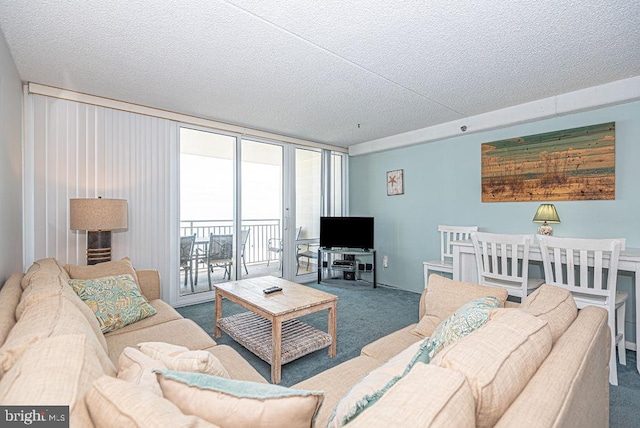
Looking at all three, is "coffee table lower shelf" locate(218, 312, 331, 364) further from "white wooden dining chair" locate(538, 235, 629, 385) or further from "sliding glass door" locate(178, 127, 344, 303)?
"white wooden dining chair" locate(538, 235, 629, 385)

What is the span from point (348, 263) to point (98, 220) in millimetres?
3361

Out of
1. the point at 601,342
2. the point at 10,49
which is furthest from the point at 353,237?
the point at 10,49

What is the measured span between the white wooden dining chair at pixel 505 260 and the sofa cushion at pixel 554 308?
3.79ft

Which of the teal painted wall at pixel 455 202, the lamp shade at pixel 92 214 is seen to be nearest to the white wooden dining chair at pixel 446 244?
the teal painted wall at pixel 455 202

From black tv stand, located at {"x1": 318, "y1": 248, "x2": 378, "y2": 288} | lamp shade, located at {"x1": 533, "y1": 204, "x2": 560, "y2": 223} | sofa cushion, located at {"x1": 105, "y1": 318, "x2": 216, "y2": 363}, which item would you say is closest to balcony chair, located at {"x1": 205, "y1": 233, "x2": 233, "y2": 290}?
black tv stand, located at {"x1": 318, "y1": 248, "x2": 378, "y2": 288}

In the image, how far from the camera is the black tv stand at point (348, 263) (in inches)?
187

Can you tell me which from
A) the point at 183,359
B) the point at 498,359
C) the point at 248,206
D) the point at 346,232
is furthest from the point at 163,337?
the point at 346,232

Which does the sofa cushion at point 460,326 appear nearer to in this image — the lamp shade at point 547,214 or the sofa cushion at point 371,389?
the sofa cushion at point 371,389

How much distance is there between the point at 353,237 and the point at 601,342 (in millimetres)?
3582

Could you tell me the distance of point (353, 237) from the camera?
480cm

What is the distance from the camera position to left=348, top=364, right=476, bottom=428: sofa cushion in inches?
23.9

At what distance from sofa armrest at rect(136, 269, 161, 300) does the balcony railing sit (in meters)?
1.19

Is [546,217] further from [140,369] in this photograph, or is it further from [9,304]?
[9,304]

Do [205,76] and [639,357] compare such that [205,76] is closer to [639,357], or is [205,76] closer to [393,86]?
[393,86]
